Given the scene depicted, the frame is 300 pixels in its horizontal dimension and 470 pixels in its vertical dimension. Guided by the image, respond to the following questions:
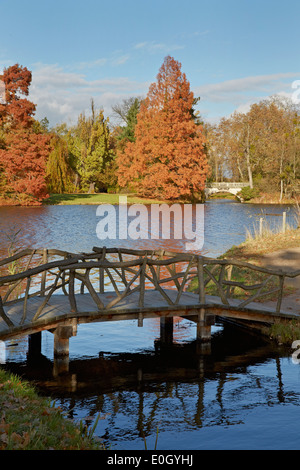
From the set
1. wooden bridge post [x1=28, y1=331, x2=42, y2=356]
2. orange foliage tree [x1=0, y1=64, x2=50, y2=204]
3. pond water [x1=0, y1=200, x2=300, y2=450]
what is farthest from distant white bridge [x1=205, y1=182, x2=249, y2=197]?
wooden bridge post [x1=28, y1=331, x2=42, y2=356]

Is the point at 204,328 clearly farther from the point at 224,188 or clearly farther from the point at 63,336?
the point at 224,188

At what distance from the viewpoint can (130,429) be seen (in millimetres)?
6488

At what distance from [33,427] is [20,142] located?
40.1 metres

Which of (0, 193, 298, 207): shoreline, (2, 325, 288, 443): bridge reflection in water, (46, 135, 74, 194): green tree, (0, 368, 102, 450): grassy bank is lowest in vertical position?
(2, 325, 288, 443): bridge reflection in water

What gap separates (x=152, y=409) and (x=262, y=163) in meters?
60.3

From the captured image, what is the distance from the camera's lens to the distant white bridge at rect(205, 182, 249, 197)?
65.4 meters

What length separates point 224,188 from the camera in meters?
67.4

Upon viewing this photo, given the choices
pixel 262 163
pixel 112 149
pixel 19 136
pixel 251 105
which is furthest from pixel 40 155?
pixel 251 105

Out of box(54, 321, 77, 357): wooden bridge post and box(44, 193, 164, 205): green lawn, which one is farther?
box(44, 193, 164, 205): green lawn

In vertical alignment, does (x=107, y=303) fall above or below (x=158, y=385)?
above

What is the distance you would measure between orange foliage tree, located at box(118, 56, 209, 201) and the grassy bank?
45798 millimetres

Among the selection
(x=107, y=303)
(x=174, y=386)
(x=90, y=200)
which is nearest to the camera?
(x=174, y=386)

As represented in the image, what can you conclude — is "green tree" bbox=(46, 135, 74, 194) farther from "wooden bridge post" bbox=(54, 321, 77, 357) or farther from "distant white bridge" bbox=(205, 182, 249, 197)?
"wooden bridge post" bbox=(54, 321, 77, 357)

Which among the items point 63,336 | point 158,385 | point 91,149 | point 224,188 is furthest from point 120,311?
point 224,188
